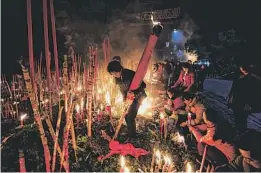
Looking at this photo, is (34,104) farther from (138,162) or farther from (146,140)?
(146,140)

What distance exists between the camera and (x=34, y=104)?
350 centimetres

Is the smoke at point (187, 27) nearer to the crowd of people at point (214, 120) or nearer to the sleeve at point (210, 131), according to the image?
the crowd of people at point (214, 120)

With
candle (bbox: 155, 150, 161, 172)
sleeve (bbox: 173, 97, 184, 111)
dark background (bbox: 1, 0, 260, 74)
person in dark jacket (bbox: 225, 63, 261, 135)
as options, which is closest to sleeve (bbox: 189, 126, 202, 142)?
candle (bbox: 155, 150, 161, 172)

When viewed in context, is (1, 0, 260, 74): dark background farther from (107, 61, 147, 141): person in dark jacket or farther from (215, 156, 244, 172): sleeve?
(215, 156, 244, 172): sleeve

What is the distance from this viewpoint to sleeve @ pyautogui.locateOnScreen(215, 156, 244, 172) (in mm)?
3993

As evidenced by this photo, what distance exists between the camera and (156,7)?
25312mm

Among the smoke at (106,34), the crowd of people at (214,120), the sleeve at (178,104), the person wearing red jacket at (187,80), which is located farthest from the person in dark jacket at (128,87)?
the smoke at (106,34)

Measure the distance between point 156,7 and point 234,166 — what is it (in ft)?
75.5

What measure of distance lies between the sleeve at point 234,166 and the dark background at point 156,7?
9115 mm

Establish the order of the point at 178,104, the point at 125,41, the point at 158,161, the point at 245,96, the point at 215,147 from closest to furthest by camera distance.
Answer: the point at 158,161
the point at 215,147
the point at 245,96
the point at 178,104
the point at 125,41

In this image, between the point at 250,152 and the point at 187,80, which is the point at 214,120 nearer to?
the point at 250,152

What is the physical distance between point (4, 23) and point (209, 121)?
30.2 ft

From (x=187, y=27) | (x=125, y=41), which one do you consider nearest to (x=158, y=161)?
(x=125, y=41)

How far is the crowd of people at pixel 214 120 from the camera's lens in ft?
12.5
